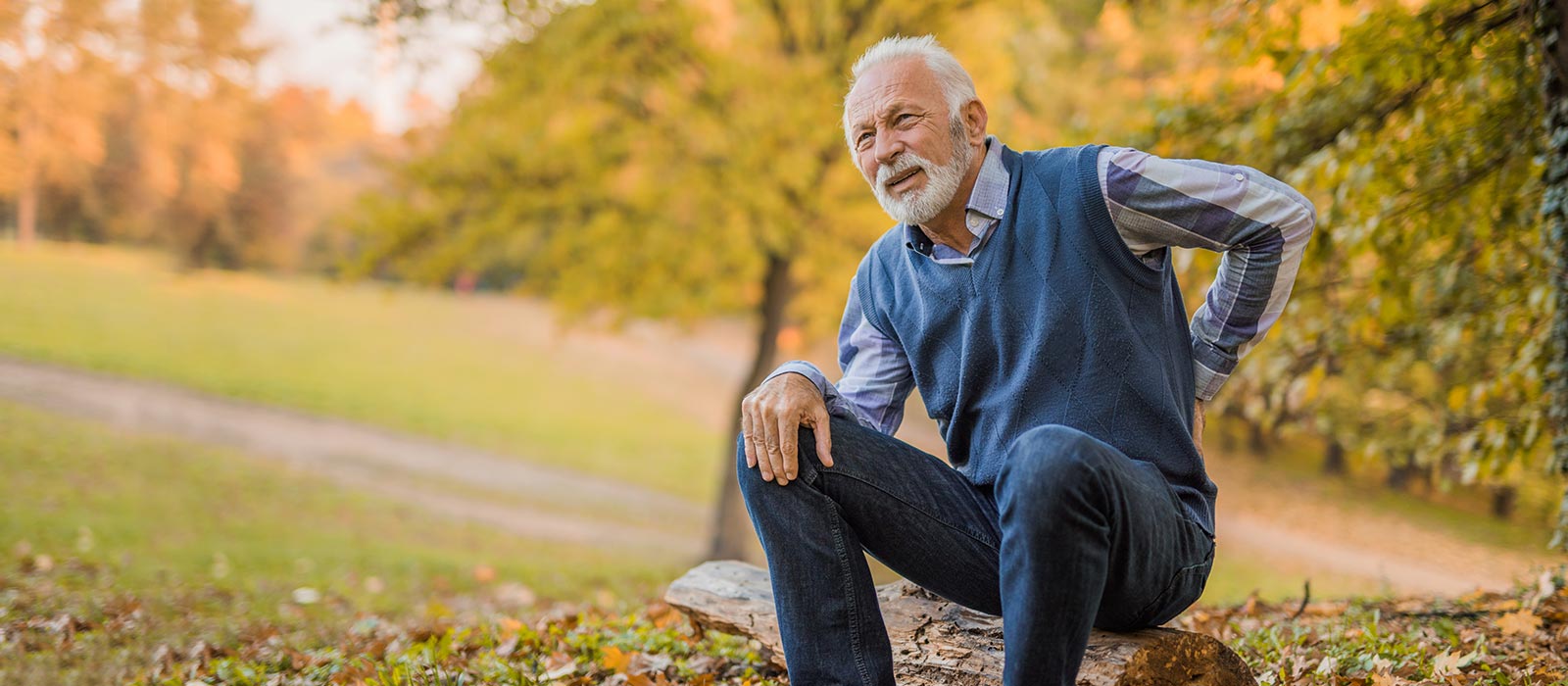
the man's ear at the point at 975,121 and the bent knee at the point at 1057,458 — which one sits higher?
the man's ear at the point at 975,121

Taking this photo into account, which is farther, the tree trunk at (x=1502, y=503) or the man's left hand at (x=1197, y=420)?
the tree trunk at (x=1502, y=503)

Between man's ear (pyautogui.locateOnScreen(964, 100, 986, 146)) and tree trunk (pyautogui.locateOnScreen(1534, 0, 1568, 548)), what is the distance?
2.25m

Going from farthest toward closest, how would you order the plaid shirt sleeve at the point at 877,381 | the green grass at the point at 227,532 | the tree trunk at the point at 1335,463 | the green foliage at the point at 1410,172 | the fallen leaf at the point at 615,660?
the tree trunk at the point at 1335,463 < the green grass at the point at 227,532 < the green foliage at the point at 1410,172 < the fallen leaf at the point at 615,660 < the plaid shirt sleeve at the point at 877,381

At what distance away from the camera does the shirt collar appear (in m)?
2.25

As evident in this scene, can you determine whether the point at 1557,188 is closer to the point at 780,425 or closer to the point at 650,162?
the point at 780,425

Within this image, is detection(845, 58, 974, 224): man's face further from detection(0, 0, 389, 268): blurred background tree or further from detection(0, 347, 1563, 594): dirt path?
detection(0, 0, 389, 268): blurred background tree

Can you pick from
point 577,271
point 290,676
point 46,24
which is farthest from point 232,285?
point 290,676

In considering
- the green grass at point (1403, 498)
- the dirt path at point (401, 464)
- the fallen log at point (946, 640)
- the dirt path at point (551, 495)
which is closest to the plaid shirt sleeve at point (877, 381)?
the fallen log at point (946, 640)

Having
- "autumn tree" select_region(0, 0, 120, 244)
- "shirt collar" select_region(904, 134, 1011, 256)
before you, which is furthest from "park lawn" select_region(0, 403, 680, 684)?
"autumn tree" select_region(0, 0, 120, 244)

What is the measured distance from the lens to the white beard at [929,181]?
2287mm

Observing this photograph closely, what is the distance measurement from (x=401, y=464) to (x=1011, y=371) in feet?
51.0

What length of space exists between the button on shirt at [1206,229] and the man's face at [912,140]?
0.25 feet

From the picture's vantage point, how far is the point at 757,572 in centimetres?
313

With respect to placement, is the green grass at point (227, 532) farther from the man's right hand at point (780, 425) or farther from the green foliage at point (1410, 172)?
the man's right hand at point (780, 425)
